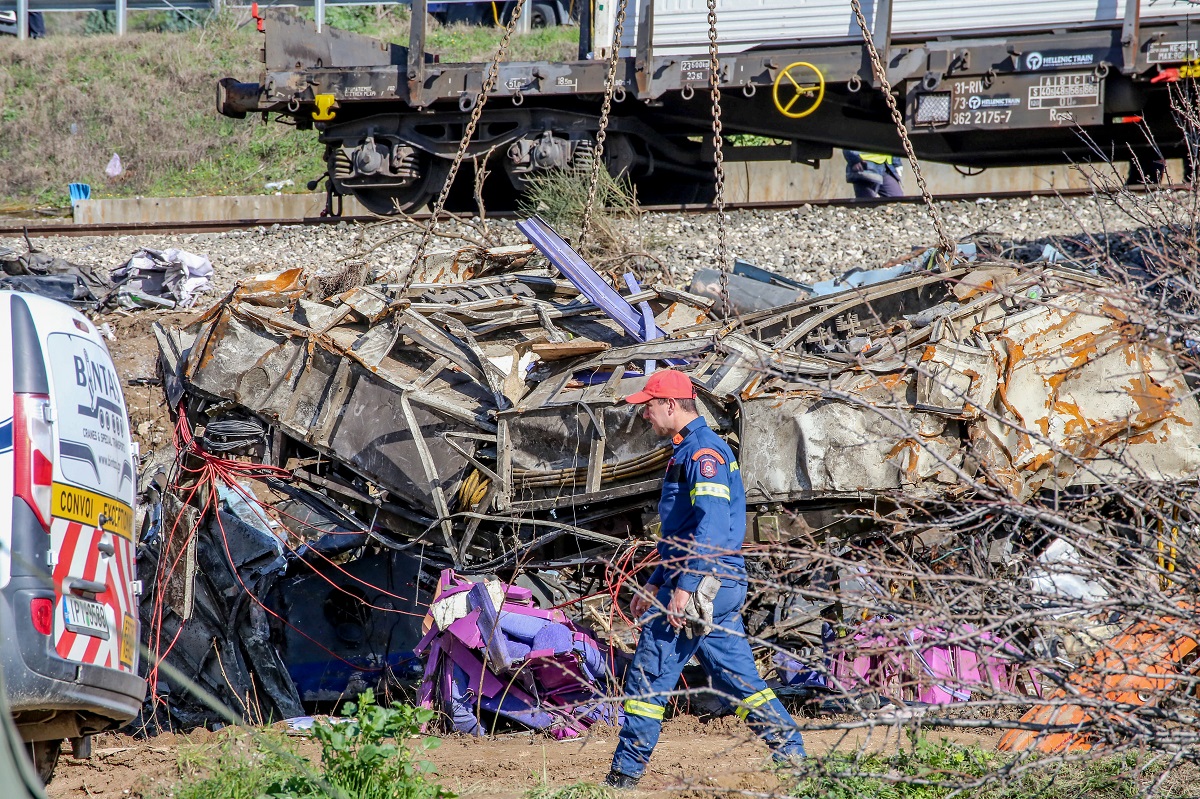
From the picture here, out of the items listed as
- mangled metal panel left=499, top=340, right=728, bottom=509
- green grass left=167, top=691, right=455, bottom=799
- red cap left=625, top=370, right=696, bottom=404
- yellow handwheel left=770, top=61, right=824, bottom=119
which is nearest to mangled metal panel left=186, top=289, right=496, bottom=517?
mangled metal panel left=499, top=340, right=728, bottom=509

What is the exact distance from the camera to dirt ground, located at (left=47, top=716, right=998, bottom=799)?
473cm

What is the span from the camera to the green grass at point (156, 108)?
2345 centimetres

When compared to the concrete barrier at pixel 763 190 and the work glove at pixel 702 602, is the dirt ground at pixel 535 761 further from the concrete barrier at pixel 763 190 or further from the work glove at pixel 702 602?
the concrete barrier at pixel 763 190

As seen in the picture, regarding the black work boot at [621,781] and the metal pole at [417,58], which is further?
the metal pole at [417,58]

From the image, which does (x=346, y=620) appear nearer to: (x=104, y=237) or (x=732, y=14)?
(x=104, y=237)

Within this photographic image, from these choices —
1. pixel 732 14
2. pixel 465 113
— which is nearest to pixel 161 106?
pixel 465 113

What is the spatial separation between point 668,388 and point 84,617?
2574mm

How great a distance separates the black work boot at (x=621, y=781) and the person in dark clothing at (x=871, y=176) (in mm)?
11466

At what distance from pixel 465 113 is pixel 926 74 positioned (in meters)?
5.64

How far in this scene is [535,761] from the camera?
532 centimetres

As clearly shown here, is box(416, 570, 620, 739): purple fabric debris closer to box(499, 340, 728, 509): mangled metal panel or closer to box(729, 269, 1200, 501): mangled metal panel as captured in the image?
box(499, 340, 728, 509): mangled metal panel

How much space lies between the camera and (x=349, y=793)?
12.8 ft

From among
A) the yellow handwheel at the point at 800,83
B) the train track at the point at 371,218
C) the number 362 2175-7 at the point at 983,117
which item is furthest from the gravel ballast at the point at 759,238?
the yellow handwheel at the point at 800,83

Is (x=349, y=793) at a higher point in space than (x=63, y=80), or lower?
lower
